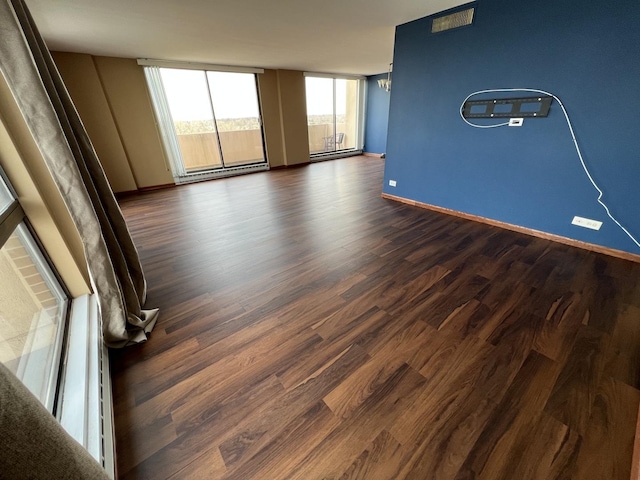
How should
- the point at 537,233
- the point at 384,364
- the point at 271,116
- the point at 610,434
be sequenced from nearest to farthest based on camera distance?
the point at 610,434 < the point at 384,364 < the point at 537,233 < the point at 271,116

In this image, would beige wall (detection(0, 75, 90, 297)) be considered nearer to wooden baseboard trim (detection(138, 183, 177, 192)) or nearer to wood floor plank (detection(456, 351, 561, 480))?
wood floor plank (detection(456, 351, 561, 480))

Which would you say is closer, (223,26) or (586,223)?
(586,223)

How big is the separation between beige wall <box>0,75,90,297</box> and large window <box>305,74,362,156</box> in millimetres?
6527

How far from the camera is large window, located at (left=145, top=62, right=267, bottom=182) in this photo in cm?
493

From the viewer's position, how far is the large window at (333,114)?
702 centimetres

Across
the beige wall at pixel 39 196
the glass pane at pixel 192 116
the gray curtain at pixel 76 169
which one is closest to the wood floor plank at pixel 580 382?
the gray curtain at pixel 76 169

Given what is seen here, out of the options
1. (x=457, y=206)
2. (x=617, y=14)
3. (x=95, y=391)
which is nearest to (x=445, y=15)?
(x=617, y=14)

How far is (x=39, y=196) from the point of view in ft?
4.22

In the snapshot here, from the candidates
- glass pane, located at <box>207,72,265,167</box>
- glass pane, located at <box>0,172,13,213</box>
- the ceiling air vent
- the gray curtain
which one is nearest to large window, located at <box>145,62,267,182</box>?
glass pane, located at <box>207,72,265,167</box>

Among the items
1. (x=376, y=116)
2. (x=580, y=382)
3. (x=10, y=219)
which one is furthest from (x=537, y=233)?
(x=376, y=116)

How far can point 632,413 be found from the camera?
45.2 inches

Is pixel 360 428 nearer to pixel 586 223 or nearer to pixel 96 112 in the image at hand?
pixel 586 223

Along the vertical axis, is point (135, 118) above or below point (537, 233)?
above

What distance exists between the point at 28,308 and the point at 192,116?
523 cm
